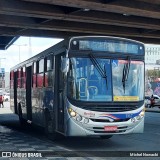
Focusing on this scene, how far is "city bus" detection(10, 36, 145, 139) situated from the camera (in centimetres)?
1117

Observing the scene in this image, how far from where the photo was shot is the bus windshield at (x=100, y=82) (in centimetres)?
1120

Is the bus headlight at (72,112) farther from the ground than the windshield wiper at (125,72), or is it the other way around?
the windshield wiper at (125,72)

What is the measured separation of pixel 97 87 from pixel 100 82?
0.57 ft

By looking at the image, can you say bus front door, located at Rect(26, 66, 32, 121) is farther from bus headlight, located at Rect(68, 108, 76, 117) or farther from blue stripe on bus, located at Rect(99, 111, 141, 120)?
blue stripe on bus, located at Rect(99, 111, 141, 120)

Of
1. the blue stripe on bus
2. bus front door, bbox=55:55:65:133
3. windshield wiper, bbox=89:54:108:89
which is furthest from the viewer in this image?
bus front door, bbox=55:55:65:133

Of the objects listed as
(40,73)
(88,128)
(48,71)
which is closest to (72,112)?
(88,128)

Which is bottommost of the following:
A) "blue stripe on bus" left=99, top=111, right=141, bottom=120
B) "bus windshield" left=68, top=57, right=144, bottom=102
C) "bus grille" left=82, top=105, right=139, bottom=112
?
"blue stripe on bus" left=99, top=111, right=141, bottom=120

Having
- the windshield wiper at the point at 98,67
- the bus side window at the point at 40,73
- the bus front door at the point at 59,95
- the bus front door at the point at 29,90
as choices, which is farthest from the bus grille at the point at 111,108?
the bus front door at the point at 29,90

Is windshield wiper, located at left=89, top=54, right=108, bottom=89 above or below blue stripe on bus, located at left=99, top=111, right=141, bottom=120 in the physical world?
above

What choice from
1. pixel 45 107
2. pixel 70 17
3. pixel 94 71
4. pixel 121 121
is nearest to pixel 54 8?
pixel 70 17

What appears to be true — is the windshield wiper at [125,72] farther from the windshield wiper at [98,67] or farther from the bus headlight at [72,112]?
the bus headlight at [72,112]

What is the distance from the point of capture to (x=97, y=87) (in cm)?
1129

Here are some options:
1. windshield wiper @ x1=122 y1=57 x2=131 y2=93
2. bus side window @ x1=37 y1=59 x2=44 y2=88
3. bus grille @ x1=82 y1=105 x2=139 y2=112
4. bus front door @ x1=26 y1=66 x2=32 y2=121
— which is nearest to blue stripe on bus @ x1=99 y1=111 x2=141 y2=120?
bus grille @ x1=82 y1=105 x2=139 y2=112

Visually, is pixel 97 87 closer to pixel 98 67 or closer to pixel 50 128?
pixel 98 67
